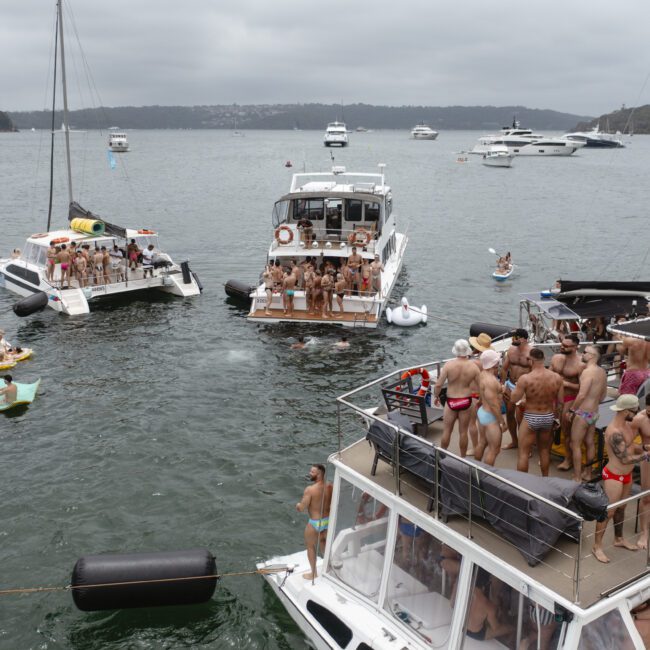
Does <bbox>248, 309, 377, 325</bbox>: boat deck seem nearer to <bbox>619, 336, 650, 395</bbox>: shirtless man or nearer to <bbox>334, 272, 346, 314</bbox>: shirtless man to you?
<bbox>334, 272, 346, 314</bbox>: shirtless man

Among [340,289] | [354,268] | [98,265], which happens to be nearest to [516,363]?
[340,289]

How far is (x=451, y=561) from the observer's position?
27.3 feet

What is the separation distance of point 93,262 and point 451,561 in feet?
87.3

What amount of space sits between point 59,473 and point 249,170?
114m

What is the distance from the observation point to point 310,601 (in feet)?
32.9

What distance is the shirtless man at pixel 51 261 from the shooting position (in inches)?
1212

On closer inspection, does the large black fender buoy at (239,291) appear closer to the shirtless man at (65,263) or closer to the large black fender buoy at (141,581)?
the shirtless man at (65,263)

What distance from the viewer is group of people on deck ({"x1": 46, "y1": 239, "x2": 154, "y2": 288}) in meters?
30.6

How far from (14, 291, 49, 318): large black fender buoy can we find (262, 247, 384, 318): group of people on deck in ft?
30.6

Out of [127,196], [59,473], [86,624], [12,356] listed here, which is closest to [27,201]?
[127,196]

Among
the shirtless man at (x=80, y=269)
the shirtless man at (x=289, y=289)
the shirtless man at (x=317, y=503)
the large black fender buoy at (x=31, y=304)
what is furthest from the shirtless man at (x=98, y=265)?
the shirtless man at (x=317, y=503)

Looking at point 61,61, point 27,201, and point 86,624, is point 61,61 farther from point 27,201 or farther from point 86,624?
point 27,201

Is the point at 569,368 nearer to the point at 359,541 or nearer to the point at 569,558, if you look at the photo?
the point at 569,558

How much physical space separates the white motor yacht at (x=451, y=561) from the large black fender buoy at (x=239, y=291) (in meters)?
21.6
